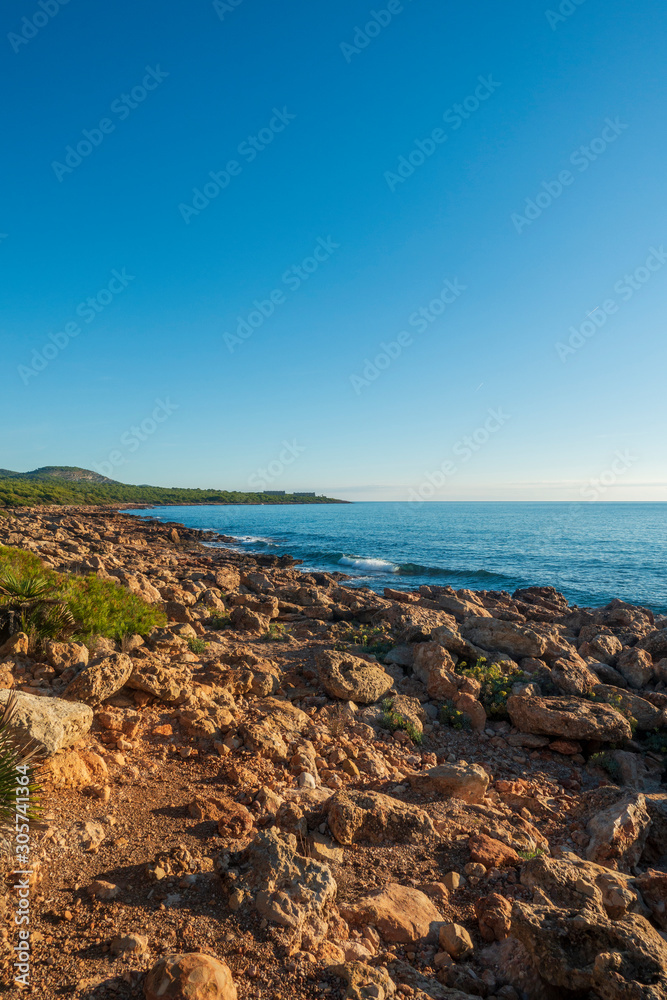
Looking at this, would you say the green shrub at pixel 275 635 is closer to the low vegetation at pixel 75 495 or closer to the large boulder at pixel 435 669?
the large boulder at pixel 435 669

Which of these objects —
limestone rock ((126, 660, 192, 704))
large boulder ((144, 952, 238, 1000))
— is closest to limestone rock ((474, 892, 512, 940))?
large boulder ((144, 952, 238, 1000))

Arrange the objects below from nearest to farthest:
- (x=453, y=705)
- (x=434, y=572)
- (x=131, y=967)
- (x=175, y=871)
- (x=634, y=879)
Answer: (x=131, y=967) → (x=175, y=871) → (x=634, y=879) → (x=453, y=705) → (x=434, y=572)

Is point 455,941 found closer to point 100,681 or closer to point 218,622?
point 100,681

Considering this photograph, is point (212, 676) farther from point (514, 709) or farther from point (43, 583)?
point (514, 709)

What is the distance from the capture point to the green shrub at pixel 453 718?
7.82 metres

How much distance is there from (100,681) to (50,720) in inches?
54.4

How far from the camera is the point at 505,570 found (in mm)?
37344

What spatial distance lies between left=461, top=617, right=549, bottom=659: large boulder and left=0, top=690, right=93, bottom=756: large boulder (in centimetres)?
877

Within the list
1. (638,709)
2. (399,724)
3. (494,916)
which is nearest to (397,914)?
(494,916)

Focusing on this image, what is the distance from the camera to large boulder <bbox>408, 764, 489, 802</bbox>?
18.7 ft

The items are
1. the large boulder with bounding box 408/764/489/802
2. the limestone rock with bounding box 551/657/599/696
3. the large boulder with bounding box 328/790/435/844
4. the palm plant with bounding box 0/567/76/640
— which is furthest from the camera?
the limestone rock with bounding box 551/657/599/696

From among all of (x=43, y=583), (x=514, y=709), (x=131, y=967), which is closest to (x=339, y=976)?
(x=131, y=967)

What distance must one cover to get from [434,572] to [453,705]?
28.2 meters

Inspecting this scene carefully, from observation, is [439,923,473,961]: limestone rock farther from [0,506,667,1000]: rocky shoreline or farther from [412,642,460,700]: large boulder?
[412,642,460,700]: large boulder
